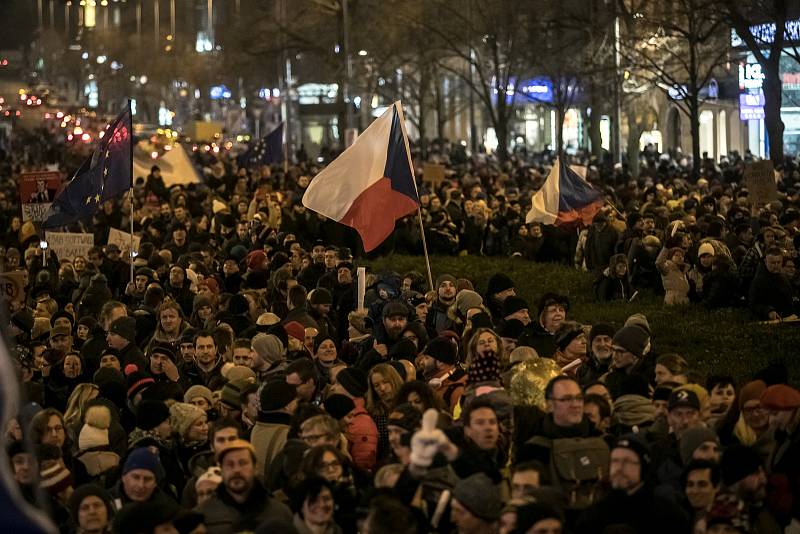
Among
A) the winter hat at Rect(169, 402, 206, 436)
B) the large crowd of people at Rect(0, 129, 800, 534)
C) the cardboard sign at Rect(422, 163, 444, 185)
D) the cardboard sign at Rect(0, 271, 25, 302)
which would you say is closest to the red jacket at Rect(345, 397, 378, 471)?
the large crowd of people at Rect(0, 129, 800, 534)

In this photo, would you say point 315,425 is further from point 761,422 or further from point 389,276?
point 389,276

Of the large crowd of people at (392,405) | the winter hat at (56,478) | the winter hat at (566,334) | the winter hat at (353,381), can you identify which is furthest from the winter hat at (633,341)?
the winter hat at (56,478)

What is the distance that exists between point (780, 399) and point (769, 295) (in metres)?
7.09

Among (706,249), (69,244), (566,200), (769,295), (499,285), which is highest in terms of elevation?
(566,200)

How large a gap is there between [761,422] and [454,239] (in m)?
16.9

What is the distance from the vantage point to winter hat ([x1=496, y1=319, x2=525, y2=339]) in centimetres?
1244

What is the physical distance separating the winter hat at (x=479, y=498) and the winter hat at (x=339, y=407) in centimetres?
249

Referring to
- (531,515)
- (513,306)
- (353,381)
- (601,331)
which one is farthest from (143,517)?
(513,306)

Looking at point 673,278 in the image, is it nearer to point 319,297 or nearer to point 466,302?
point 319,297

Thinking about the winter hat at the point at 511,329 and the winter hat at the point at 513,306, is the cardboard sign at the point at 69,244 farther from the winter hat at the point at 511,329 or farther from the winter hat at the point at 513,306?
the winter hat at the point at 511,329

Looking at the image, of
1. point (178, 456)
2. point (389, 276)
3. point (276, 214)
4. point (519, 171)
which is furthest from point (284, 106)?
point (178, 456)

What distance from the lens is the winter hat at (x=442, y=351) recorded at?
37.4 ft

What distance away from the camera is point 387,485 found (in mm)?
7547

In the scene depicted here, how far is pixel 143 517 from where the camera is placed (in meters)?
7.20
